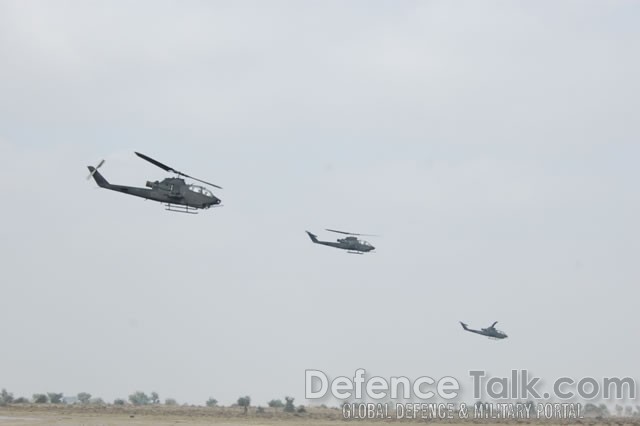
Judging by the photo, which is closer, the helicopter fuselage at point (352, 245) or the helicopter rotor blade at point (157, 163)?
the helicopter rotor blade at point (157, 163)

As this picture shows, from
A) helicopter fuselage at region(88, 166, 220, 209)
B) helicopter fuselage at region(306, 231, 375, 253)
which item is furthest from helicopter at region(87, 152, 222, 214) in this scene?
helicopter fuselage at region(306, 231, 375, 253)

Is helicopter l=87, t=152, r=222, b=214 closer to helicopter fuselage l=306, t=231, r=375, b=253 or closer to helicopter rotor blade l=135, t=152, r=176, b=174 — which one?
helicopter rotor blade l=135, t=152, r=176, b=174

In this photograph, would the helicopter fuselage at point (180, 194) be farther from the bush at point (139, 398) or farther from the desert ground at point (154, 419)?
the bush at point (139, 398)

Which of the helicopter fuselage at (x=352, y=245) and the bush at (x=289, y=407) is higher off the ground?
the helicopter fuselage at (x=352, y=245)

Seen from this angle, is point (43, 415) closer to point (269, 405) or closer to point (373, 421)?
point (373, 421)

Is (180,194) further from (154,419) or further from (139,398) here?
(139,398)

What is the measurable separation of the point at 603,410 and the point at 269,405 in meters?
43.8

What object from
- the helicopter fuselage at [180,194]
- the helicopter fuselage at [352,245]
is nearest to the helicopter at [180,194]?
the helicopter fuselage at [180,194]

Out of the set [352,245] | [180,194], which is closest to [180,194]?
[180,194]

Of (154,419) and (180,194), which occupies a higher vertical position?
(180,194)

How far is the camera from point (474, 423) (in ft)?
279

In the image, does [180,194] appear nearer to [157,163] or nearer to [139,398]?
[157,163]

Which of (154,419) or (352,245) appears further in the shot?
(352,245)

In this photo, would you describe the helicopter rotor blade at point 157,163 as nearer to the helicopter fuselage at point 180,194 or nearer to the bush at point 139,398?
the helicopter fuselage at point 180,194
